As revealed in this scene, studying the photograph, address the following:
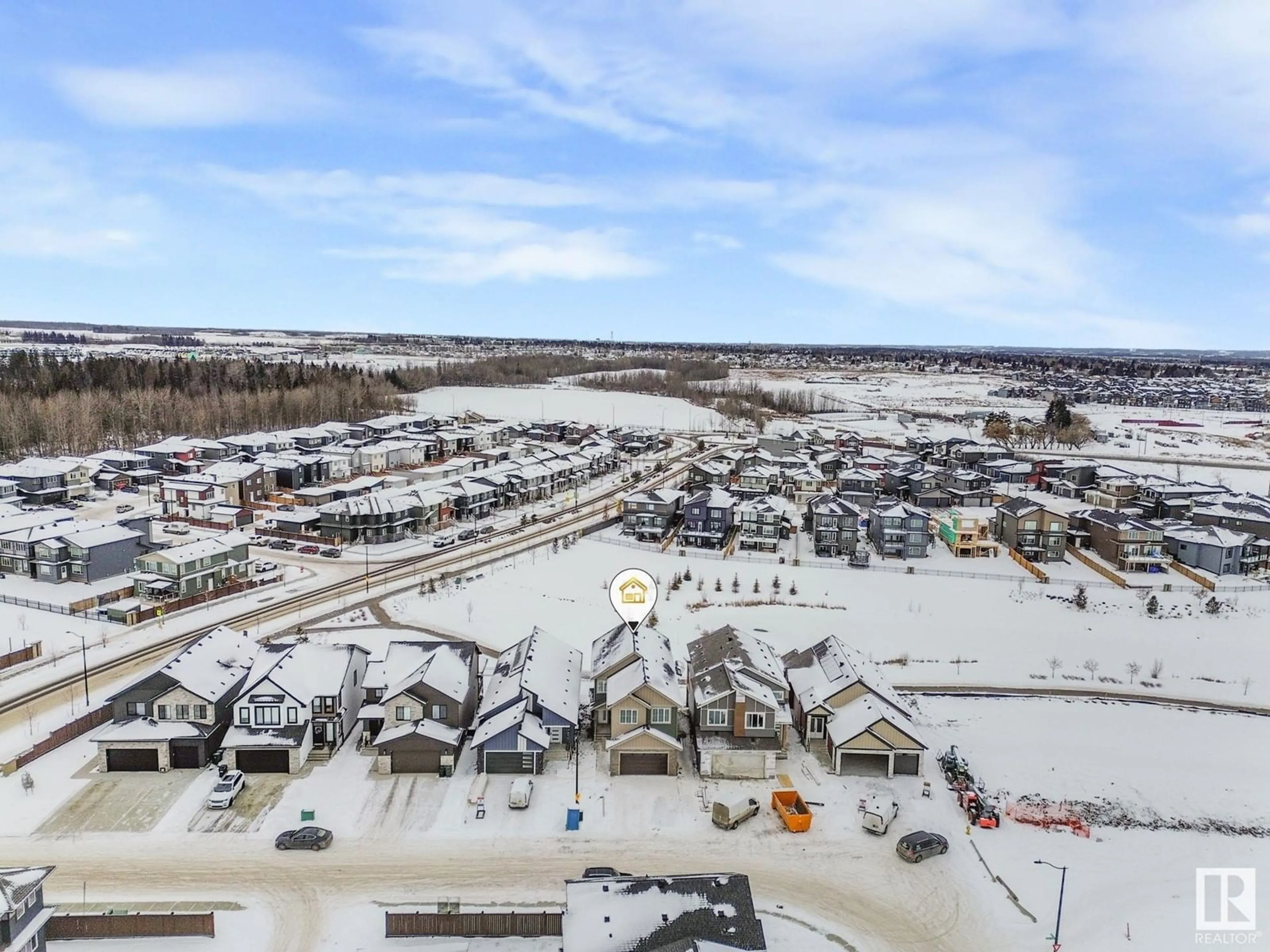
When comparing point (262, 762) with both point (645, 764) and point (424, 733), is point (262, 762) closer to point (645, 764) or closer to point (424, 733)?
point (424, 733)

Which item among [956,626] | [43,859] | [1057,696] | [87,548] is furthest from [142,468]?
[1057,696]

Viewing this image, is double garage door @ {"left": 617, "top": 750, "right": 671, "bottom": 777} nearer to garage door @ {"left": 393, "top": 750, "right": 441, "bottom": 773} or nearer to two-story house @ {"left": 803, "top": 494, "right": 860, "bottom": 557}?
garage door @ {"left": 393, "top": 750, "right": 441, "bottom": 773}

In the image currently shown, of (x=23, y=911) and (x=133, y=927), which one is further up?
(x=23, y=911)

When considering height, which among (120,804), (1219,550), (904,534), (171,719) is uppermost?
(1219,550)

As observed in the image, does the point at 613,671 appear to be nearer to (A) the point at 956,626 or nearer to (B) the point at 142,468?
(A) the point at 956,626

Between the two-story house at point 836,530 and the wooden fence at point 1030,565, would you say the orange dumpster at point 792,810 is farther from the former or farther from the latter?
the wooden fence at point 1030,565

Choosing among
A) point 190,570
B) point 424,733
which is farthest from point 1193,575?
point 190,570
